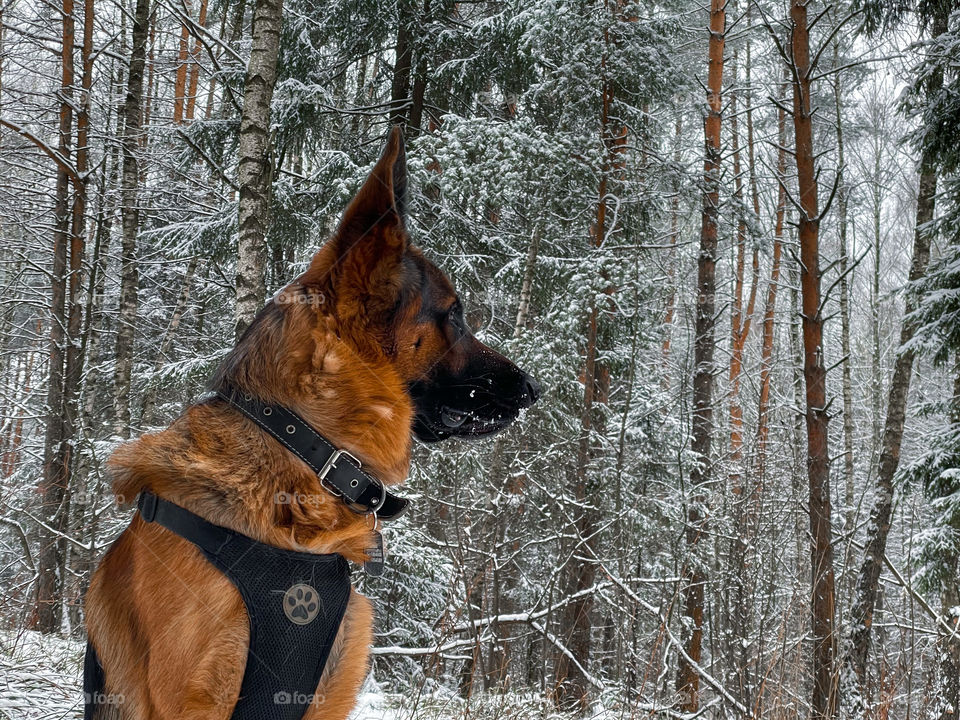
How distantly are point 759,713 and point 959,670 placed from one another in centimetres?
142

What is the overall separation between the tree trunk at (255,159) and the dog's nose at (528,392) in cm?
280

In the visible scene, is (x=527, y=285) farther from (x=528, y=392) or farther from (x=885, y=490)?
(x=528, y=392)

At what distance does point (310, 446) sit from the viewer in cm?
205

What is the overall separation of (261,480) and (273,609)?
1.16ft

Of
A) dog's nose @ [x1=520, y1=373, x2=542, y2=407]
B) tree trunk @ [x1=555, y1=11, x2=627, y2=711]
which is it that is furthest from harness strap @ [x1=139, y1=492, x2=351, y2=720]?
tree trunk @ [x1=555, y1=11, x2=627, y2=711]

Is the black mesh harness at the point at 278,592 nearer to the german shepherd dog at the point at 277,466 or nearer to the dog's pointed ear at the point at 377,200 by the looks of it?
the german shepherd dog at the point at 277,466

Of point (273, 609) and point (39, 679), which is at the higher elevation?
point (273, 609)

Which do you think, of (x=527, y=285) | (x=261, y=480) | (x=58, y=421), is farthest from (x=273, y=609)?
(x=58, y=421)

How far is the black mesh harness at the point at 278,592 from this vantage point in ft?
5.98

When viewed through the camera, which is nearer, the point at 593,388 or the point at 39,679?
the point at 39,679

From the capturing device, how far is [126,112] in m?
9.48

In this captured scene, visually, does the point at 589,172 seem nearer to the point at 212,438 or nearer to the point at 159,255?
the point at 159,255

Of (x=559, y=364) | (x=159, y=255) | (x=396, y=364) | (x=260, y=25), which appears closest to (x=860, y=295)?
(x=559, y=364)

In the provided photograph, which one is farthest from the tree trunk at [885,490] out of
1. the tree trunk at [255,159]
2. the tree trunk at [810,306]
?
the tree trunk at [255,159]
